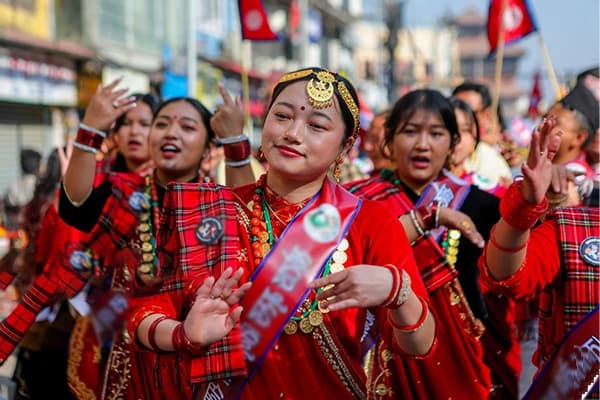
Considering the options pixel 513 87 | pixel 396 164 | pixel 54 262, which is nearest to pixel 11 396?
pixel 54 262

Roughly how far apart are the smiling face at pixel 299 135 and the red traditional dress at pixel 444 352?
81 centimetres

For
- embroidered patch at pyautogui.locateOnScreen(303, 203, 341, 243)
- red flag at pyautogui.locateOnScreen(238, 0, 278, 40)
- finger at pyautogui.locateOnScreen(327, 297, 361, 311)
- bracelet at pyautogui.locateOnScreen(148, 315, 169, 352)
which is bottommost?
bracelet at pyautogui.locateOnScreen(148, 315, 169, 352)

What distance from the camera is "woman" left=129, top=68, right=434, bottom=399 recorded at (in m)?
1.67

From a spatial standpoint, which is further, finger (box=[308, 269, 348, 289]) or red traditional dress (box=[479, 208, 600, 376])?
red traditional dress (box=[479, 208, 600, 376])

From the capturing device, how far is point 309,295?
6.48 ft

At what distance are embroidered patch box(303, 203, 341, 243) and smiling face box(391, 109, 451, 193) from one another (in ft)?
4.84

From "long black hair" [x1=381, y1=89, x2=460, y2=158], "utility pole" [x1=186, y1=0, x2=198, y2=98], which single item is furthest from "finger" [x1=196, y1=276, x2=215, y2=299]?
"utility pole" [x1=186, y1=0, x2=198, y2=98]

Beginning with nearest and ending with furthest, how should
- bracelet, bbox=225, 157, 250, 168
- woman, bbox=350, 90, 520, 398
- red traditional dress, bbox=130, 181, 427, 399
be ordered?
red traditional dress, bbox=130, 181, 427, 399
woman, bbox=350, 90, 520, 398
bracelet, bbox=225, 157, 250, 168

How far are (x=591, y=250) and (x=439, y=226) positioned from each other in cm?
55

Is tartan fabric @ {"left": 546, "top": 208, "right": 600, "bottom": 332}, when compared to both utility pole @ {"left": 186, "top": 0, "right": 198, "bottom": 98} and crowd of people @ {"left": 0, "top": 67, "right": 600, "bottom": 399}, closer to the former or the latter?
crowd of people @ {"left": 0, "top": 67, "right": 600, "bottom": 399}

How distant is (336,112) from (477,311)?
1.38 metres

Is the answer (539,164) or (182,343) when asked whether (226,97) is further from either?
(182,343)

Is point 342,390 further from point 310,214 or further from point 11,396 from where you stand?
point 11,396

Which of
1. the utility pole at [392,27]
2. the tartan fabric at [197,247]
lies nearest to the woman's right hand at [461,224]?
the tartan fabric at [197,247]
